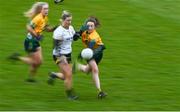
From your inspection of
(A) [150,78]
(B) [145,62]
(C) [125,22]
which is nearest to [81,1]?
(C) [125,22]

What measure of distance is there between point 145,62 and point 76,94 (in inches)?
160

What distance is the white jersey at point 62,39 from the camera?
13477 millimetres

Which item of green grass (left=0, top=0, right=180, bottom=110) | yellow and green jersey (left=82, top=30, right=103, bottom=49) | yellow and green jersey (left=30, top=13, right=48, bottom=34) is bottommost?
green grass (left=0, top=0, right=180, bottom=110)

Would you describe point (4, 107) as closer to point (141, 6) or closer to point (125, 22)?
point (125, 22)

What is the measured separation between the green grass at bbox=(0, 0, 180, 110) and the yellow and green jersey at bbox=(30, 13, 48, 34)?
142cm

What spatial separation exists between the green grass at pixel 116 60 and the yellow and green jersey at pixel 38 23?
56.0 inches

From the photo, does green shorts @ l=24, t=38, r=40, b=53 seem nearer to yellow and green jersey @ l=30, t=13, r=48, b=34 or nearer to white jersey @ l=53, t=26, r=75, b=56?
yellow and green jersey @ l=30, t=13, r=48, b=34

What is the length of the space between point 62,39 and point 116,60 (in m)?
4.63

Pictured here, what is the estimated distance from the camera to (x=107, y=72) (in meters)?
16.7

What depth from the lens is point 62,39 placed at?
13.5m

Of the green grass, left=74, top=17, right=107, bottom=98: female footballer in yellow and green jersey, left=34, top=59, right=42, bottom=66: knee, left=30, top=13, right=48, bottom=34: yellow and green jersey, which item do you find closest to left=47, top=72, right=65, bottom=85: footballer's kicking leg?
the green grass

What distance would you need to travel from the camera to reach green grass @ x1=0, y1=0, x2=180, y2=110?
13.9 meters

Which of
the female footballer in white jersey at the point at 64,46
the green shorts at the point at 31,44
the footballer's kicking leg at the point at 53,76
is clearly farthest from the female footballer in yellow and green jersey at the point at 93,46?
the green shorts at the point at 31,44

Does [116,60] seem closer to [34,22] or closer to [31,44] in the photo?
[31,44]
